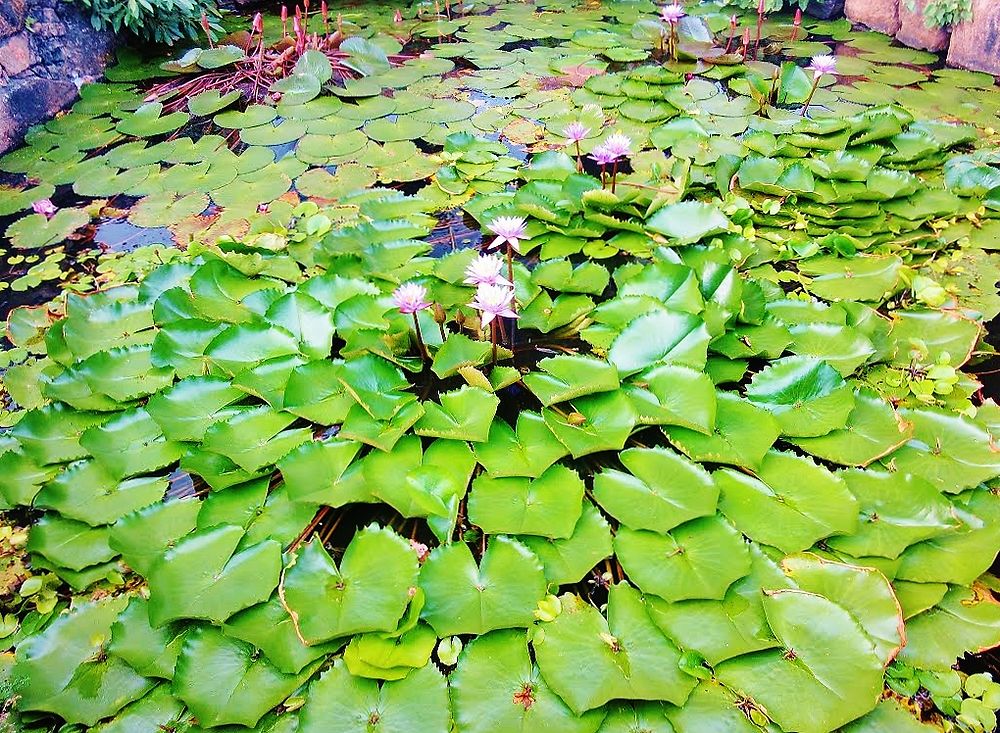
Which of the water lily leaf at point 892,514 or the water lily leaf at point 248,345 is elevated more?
the water lily leaf at point 248,345

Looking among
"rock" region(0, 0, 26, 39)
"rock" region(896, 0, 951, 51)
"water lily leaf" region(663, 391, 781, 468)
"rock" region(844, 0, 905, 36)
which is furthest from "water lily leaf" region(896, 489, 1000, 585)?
"rock" region(0, 0, 26, 39)

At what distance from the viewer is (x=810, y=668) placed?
1.29m

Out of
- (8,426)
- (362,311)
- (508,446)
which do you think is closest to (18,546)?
(8,426)

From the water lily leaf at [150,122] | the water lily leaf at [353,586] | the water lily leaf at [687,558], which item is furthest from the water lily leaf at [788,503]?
the water lily leaf at [150,122]

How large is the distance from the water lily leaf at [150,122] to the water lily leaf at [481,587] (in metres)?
3.67

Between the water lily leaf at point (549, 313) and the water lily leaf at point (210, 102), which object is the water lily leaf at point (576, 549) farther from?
the water lily leaf at point (210, 102)

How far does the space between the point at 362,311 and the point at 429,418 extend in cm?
55

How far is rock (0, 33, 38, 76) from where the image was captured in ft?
13.2

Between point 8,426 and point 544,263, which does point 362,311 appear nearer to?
point 544,263

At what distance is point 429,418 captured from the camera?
5.74ft

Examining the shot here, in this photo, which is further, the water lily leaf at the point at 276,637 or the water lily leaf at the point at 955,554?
the water lily leaf at the point at 955,554

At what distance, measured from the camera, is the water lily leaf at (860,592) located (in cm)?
134

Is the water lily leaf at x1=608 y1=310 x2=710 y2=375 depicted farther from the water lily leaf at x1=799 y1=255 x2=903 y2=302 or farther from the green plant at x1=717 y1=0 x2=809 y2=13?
the green plant at x1=717 y1=0 x2=809 y2=13

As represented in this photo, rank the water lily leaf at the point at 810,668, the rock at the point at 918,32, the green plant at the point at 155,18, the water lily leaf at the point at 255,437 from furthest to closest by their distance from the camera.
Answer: the green plant at the point at 155,18 → the rock at the point at 918,32 → the water lily leaf at the point at 255,437 → the water lily leaf at the point at 810,668
